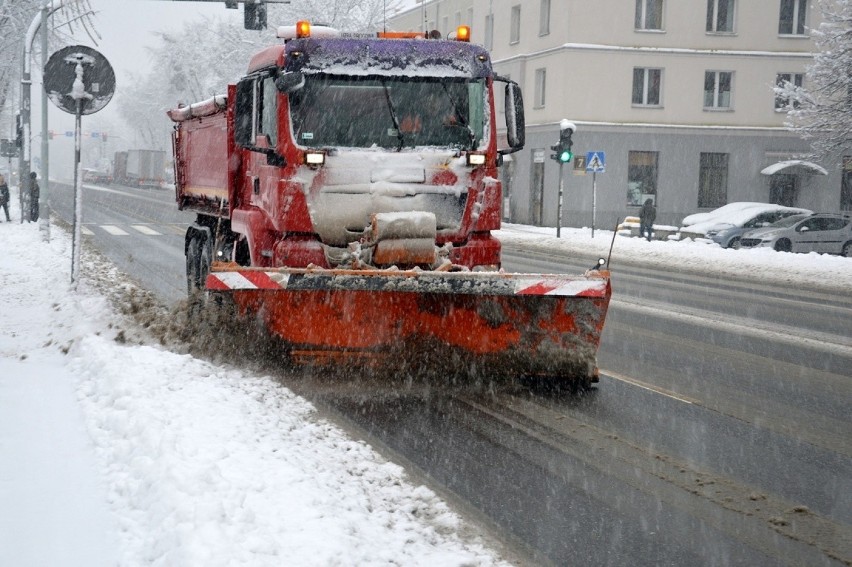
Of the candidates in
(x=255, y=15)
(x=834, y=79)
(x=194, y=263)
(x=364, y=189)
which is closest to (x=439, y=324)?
(x=364, y=189)

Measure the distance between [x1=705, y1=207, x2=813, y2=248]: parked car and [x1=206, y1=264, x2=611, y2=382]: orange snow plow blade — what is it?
80.3 ft

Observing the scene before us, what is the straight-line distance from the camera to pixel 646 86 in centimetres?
4450

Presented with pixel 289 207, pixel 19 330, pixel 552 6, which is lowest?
pixel 19 330

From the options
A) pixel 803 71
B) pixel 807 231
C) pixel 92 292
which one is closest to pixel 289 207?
pixel 92 292

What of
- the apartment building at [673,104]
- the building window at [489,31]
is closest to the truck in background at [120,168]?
the building window at [489,31]

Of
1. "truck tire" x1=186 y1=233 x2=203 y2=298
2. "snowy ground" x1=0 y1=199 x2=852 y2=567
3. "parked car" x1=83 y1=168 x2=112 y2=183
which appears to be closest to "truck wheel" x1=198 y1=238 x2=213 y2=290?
"truck tire" x1=186 y1=233 x2=203 y2=298

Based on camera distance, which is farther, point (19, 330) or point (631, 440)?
point (19, 330)

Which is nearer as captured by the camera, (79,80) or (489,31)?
(79,80)

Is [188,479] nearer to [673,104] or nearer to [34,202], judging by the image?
[34,202]

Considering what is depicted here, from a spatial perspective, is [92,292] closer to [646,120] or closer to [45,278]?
[45,278]

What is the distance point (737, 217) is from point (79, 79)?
25170 millimetres

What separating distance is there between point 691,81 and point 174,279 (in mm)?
33102

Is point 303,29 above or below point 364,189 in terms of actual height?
above

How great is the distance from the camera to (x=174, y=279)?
Answer: 16.3 metres
